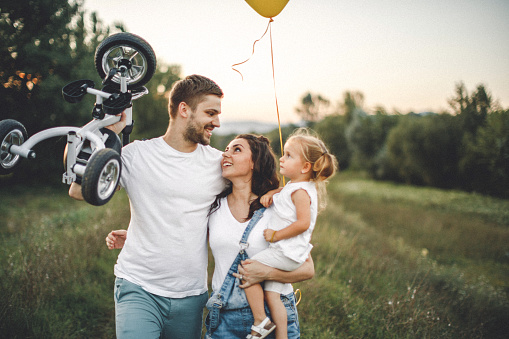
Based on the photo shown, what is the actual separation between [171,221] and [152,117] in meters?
27.4

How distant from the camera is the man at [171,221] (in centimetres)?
261

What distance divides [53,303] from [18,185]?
1584cm

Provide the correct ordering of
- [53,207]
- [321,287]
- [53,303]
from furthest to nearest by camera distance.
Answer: [53,207] < [321,287] < [53,303]

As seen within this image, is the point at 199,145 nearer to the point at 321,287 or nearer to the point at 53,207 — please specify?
the point at 321,287

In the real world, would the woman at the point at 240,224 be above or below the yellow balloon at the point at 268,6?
below

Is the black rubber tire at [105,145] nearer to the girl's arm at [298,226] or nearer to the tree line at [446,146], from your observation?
the girl's arm at [298,226]

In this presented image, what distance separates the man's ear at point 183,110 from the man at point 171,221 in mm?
10

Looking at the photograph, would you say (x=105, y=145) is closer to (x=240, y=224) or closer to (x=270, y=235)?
(x=240, y=224)

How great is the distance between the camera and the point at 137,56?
260 cm

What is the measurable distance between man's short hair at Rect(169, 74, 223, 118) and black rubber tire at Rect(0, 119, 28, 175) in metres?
1.15

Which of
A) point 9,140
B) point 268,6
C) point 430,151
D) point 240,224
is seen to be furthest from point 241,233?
point 430,151

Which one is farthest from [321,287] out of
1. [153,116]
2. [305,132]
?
[153,116]

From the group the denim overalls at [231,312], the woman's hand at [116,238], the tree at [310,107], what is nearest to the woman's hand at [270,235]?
the denim overalls at [231,312]

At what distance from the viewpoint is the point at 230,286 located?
2588 mm
